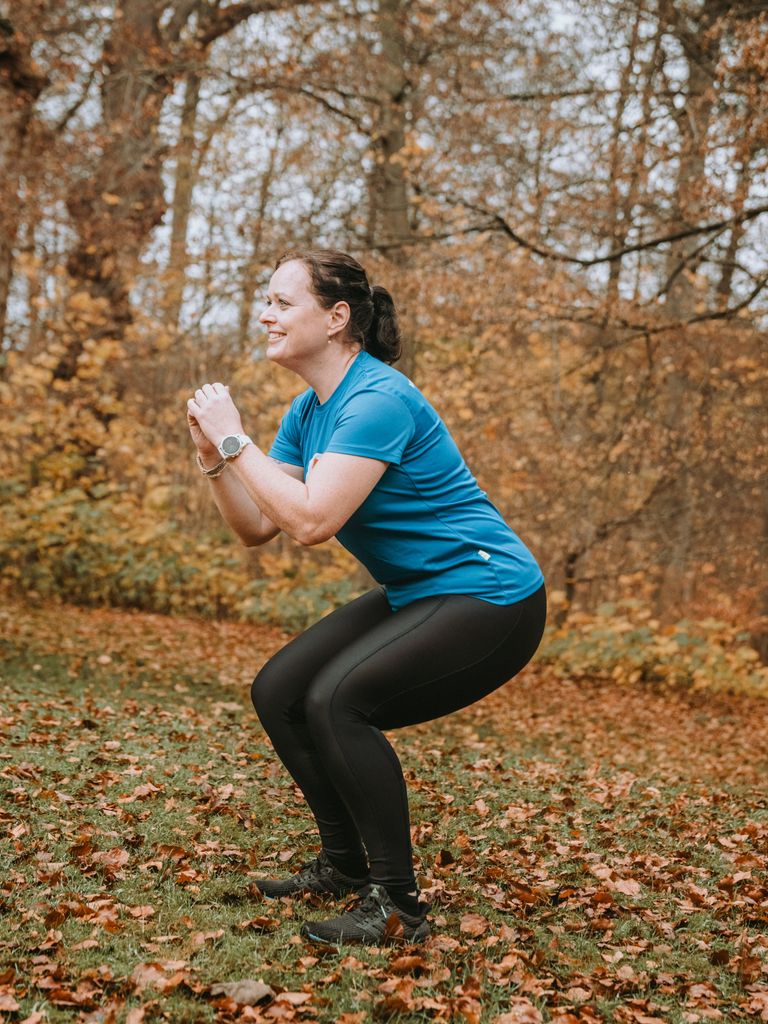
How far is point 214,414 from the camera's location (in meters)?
3.02

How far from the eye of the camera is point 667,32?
11.2 meters

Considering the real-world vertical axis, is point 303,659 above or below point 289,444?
below

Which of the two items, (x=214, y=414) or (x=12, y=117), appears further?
(x=12, y=117)

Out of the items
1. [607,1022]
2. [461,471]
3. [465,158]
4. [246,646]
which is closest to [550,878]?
[607,1022]

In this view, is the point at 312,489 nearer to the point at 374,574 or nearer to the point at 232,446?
the point at 232,446

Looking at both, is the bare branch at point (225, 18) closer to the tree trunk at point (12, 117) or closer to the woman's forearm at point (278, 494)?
the tree trunk at point (12, 117)

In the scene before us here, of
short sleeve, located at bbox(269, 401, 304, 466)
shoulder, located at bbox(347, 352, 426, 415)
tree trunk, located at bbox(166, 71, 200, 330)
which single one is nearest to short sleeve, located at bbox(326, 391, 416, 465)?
shoulder, located at bbox(347, 352, 426, 415)

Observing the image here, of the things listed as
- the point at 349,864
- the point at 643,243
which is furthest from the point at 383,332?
the point at 643,243

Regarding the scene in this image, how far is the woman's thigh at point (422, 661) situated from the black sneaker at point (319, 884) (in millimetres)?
629

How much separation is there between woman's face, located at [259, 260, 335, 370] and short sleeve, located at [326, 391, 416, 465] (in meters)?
0.30

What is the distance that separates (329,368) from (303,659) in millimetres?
907

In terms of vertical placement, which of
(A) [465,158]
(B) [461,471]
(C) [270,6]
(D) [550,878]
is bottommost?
(D) [550,878]

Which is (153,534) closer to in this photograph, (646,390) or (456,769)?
(646,390)

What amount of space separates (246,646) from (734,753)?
18.6 ft
